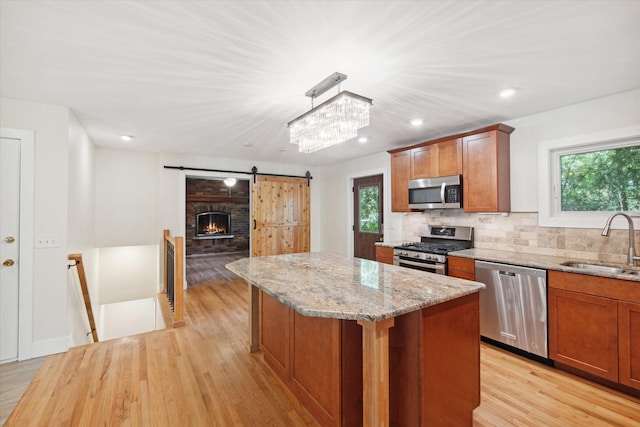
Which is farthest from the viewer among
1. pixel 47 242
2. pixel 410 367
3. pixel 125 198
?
pixel 125 198

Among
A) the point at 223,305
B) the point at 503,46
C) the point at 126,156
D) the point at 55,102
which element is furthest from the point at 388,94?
the point at 126,156

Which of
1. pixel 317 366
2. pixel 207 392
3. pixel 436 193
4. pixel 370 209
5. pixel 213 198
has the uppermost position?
pixel 213 198

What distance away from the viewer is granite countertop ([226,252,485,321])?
1.31 meters

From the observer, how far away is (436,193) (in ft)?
12.0

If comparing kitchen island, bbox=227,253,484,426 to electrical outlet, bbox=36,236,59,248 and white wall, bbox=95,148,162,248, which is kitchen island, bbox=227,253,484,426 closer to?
electrical outlet, bbox=36,236,59,248

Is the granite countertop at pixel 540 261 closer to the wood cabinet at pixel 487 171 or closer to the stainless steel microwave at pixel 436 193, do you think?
the wood cabinet at pixel 487 171

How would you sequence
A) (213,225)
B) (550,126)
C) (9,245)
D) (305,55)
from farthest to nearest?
(213,225), (550,126), (9,245), (305,55)

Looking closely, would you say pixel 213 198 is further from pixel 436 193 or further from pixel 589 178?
pixel 589 178

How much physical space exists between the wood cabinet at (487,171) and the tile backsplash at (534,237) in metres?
0.24

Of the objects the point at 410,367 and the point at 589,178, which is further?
the point at 589,178

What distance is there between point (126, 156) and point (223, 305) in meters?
3.11

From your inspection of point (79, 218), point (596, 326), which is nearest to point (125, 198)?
point (79, 218)

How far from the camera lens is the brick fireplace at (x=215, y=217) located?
9.01 m

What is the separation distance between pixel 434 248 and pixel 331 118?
2241 millimetres
